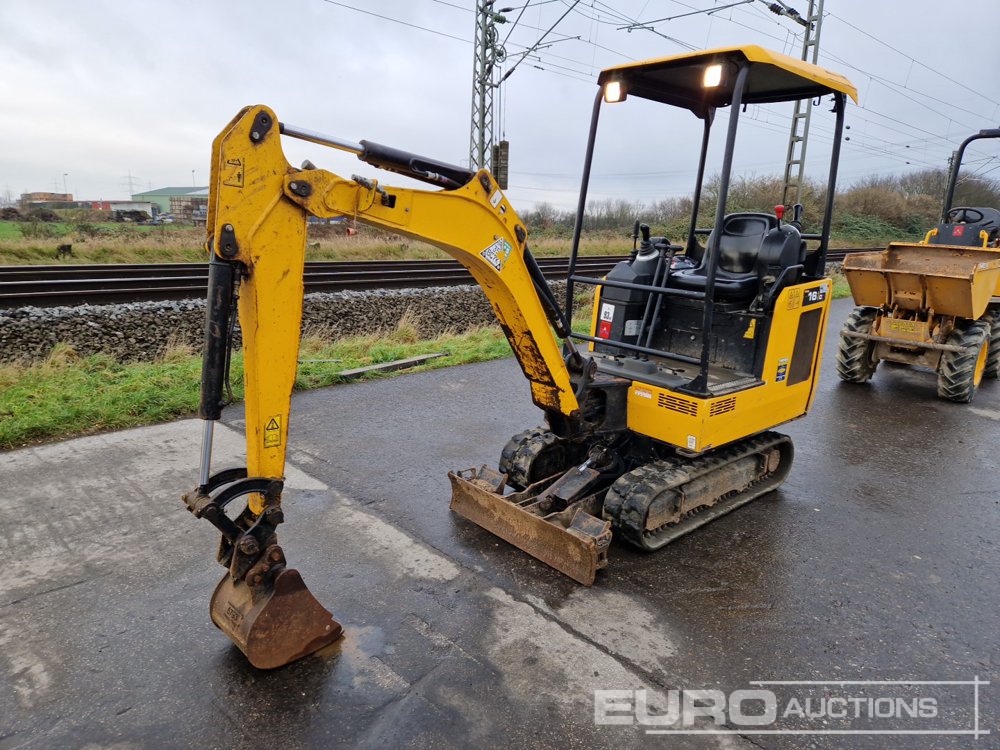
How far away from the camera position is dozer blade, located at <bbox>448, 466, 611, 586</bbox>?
12.5 ft

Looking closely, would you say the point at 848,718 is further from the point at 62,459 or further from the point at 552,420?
the point at 62,459

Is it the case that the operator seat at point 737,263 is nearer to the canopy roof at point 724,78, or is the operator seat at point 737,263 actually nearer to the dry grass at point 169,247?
the canopy roof at point 724,78

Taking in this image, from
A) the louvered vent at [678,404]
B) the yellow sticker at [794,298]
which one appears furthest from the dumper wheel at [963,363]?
the louvered vent at [678,404]

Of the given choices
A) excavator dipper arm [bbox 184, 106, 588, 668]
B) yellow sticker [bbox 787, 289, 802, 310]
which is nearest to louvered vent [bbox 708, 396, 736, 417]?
yellow sticker [bbox 787, 289, 802, 310]

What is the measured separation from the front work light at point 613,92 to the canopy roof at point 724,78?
0.03 m

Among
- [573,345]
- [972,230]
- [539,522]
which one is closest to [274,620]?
[539,522]

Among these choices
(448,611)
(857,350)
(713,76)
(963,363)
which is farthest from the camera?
(857,350)

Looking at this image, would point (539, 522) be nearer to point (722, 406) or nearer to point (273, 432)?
A: point (722, 406)

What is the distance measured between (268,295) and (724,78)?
3660mm

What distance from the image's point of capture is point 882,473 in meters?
5.81

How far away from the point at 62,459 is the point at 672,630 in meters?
4.76

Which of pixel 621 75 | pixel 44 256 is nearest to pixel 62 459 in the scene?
pixel 621 75

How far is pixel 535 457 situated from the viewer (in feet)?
15.7

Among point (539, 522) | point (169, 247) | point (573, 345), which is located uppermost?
point (169, 247)
